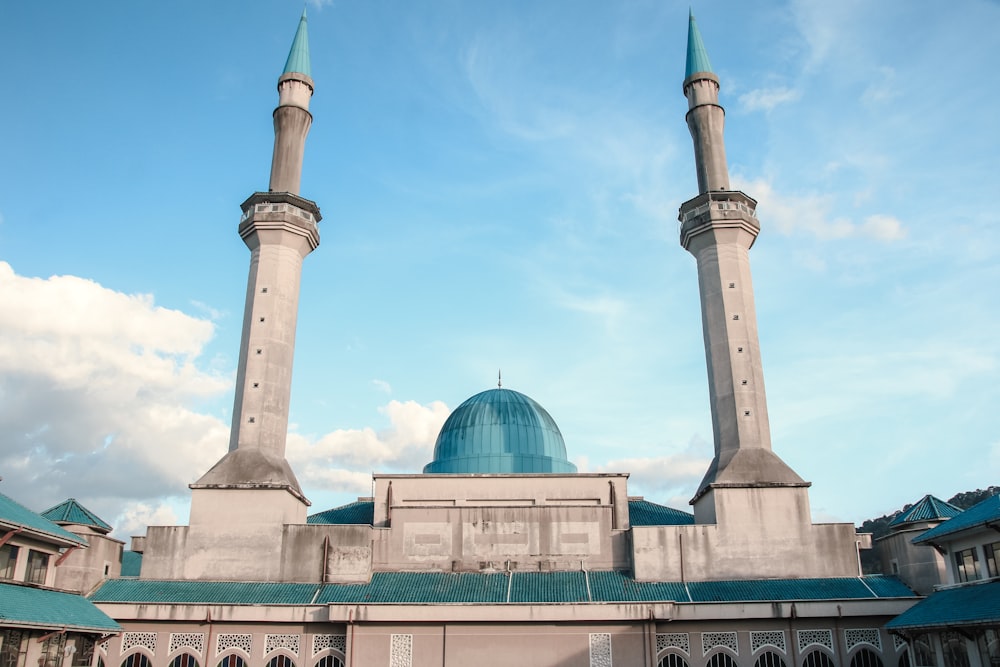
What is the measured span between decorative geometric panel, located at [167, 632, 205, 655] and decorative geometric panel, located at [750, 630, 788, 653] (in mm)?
20011

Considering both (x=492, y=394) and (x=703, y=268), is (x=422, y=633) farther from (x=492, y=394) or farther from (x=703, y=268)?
(x=703, y=268)

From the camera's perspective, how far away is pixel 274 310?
35.8 metres

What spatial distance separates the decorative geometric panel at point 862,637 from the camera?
2906 centimetres

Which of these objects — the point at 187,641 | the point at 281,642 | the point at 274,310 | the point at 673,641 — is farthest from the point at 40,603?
the point at 673,641

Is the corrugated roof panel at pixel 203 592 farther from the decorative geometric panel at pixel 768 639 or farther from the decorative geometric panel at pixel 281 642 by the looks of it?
the decorative geometric panel at pixel 768 639

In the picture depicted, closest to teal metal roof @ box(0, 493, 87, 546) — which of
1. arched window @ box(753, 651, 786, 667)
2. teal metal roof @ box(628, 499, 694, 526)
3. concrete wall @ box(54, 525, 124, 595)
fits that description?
concrete wall @ box(54, 525, 124, 595)

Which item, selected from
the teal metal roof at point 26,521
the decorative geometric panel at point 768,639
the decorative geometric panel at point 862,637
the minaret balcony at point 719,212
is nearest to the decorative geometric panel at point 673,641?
the decorative geometric panel at point 768,639

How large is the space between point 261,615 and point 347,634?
322 cm

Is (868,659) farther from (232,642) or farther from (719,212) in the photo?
(232,642)

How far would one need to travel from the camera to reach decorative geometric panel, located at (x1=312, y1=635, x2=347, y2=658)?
29.4 metres

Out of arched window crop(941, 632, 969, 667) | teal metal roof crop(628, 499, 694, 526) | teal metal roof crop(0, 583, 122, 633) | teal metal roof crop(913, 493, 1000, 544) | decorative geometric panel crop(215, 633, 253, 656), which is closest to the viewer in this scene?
teal metal roof crop(0, 583, 122, 633)

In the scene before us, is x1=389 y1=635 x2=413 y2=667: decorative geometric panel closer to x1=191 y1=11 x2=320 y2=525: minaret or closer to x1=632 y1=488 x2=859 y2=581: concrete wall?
x1=191 y1=11 x2=320 y2=525: minaret

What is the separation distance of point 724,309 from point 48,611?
2827 cm

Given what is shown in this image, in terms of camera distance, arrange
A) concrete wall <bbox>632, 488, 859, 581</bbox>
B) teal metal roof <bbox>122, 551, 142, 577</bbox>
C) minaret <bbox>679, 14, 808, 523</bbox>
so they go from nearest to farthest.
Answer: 1. concrete wall <bbox>632, 488, 859, 581</bbox>
2. minaret <bbox>679, 14, 808, 523</bbox>
3. teal metal roof <bbox>122, 551, 142, 577</bbox>
